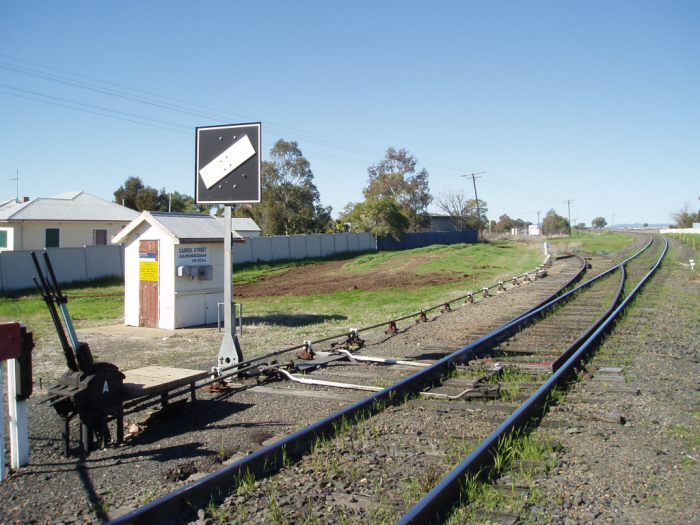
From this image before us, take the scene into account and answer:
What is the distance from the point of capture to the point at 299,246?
4150 centimetres

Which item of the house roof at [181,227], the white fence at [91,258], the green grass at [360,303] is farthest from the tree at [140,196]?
the house roof at [181,227]

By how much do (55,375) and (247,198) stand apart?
12.8 feet

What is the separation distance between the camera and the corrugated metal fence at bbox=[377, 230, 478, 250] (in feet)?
175

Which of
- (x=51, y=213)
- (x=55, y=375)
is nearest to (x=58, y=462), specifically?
(x=55, y=375)

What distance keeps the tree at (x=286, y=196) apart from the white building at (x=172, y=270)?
42.6 meters

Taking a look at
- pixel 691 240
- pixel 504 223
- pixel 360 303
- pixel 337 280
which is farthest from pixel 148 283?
pixel 504 223

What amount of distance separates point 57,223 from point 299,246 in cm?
1568

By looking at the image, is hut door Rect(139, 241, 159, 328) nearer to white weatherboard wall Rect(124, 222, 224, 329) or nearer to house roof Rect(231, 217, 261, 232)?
white weatherboard wall Rect(124, 222, 224, 329)

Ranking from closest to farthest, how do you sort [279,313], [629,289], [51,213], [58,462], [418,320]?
[58,462] < [418,320] < [279,313] < [629,289] < [51,213]

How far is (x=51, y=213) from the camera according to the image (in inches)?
1350

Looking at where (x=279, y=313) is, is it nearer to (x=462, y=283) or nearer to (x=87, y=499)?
(x=462, y=283)

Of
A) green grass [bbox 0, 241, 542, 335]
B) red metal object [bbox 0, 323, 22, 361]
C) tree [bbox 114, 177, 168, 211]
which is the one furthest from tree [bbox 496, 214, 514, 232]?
red metal object [bbox 0, 323, 22, 361]

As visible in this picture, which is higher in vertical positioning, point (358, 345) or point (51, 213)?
point (51, 213)

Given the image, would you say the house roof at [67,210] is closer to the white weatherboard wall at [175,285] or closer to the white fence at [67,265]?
the white fence at [67,265]
